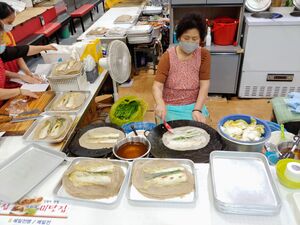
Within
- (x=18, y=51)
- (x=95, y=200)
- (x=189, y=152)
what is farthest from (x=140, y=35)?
(x=95, y=200)

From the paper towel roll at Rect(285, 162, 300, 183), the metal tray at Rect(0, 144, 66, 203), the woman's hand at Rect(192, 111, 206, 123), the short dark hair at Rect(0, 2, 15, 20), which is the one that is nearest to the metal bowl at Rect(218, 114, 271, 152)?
the paper towel roll at Rect(285, 162, 300, 183)

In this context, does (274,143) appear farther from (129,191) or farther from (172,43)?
(172,43)

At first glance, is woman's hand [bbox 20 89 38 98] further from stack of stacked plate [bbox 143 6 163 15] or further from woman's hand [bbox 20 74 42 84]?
stack of stacked plate [bbox 143 6 163 15]

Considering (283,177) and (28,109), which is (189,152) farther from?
(28,109)

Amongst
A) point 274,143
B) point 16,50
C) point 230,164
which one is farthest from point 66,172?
point 16,50

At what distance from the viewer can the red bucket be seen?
3.11 m

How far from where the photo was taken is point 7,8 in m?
2.11

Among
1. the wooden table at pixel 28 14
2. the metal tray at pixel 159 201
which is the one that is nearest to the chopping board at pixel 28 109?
the metal tray at pixel 159 201

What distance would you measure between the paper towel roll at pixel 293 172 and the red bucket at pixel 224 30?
2474 mm

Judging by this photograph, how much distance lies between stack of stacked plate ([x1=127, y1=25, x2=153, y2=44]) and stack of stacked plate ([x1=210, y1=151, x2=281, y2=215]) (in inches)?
113

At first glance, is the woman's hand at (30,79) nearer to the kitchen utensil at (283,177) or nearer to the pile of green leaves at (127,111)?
the pile of green leaves at (127,111)

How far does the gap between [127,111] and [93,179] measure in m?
1.40

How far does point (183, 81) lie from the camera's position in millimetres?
1997

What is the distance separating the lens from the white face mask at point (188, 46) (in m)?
1.76
